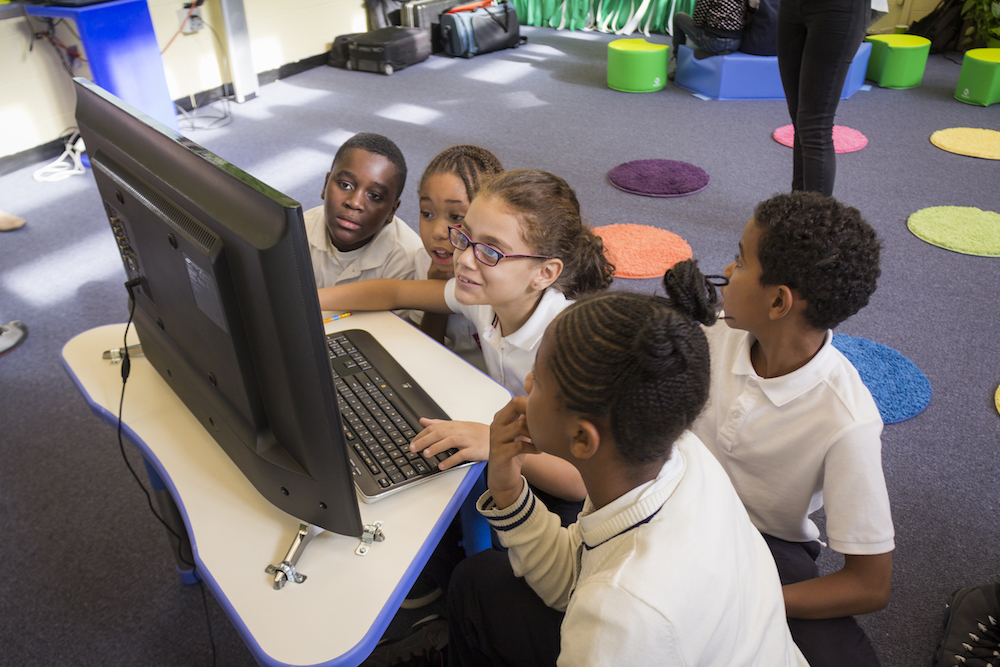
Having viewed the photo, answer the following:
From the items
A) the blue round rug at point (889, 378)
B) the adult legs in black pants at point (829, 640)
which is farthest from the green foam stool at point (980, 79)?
the adult legs in black pants at point (829, 640)

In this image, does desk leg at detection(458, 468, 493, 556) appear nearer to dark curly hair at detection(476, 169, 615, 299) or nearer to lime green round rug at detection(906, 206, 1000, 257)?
dark curly hair at detection(476, 169, 615, 299)

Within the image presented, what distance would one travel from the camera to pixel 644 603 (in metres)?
0.68

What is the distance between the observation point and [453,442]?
3.06 feet

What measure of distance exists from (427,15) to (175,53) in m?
1.95

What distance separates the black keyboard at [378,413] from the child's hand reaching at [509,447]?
85mm

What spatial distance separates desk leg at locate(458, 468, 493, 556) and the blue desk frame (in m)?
2.79

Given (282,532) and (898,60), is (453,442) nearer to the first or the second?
(282,532)

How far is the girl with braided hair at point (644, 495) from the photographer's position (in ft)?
2.25

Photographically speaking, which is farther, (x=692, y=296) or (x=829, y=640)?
(x=829, y=640)

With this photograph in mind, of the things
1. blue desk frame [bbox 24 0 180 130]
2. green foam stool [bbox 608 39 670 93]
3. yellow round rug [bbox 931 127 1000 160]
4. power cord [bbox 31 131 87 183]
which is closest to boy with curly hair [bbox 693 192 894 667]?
blue desk frame [bbox 24 0 180 130]

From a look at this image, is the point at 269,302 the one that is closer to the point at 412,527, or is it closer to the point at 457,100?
A: the point at 412,527

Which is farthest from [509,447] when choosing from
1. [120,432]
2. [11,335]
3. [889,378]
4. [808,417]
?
[11,335]

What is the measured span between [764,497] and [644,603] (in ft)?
1.71

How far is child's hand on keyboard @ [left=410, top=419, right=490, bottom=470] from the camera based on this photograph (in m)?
0.92
